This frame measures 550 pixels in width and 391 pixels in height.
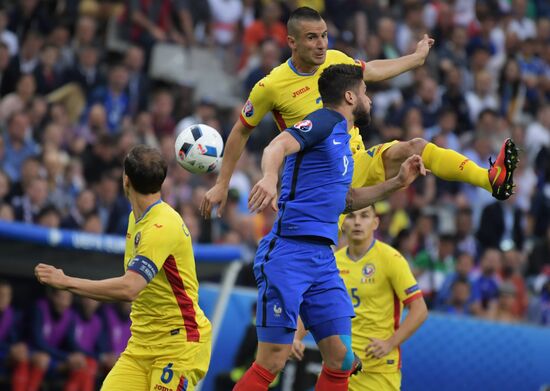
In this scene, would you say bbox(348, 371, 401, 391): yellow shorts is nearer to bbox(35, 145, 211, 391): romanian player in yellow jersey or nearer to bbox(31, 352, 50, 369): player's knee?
bbox(35, 145, 211, 391): romanian player in yellow jersey

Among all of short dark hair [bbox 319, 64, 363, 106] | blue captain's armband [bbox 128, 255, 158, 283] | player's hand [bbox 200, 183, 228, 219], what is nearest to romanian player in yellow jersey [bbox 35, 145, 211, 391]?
blue captain's armband [bbox 128, 255, 158, 283]

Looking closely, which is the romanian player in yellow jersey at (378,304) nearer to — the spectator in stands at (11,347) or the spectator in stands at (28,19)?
the spectator in stands at (11,347)

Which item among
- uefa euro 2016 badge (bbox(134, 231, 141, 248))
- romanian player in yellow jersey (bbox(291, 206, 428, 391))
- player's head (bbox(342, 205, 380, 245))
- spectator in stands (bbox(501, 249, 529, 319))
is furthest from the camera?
spectator in stands (bbox(501, 249, 529, 319))

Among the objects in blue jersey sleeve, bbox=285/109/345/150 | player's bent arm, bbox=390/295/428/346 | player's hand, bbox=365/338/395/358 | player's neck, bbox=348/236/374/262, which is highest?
blue jersey sleeve, bbox=285/109/345/150

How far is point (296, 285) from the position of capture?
869 cm

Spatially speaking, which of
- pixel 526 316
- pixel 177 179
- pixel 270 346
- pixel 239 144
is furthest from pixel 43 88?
pixel 270 346

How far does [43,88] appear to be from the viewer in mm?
17469

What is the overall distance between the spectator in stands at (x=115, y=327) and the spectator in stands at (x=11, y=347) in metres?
0.93

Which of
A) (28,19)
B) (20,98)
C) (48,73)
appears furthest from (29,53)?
(20,98)

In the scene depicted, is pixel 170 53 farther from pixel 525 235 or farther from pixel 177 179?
pixel 525 235

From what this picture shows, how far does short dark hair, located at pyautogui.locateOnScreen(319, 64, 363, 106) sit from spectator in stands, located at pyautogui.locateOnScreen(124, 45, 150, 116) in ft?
31.5

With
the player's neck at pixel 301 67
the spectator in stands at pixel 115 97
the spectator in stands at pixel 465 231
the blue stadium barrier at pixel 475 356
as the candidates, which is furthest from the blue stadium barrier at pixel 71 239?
the player's neck at pixel 301 67

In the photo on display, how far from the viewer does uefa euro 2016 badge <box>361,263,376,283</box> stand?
1054 cm

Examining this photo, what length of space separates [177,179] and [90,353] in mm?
3560
